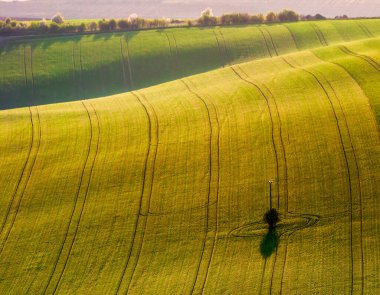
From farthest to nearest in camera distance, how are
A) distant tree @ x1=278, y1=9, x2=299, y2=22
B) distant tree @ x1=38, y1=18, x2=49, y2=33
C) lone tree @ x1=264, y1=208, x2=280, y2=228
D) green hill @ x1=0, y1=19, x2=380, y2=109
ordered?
distant tree @ x1=278, y1=9, x2=299, y2=22 → distant tree @ x1=38, y1=18, x2=49, y2=33 → green hill @ x1=0, y1=19, x2=380, y2=109 → lone tree @ x1=264, y1=208, x2=280, y2=228

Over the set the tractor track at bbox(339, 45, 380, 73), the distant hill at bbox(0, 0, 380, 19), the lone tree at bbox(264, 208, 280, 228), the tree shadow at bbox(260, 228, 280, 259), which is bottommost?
the tree shadow at bbox(260, 228, 280, 259)

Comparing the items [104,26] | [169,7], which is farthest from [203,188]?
[169,7]

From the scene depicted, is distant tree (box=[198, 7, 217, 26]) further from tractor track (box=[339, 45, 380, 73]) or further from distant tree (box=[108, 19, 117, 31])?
tractor track (box=[339, 45, 380, 73])

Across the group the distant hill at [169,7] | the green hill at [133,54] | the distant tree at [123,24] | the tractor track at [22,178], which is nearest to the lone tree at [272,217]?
the tractor track at [22,178]

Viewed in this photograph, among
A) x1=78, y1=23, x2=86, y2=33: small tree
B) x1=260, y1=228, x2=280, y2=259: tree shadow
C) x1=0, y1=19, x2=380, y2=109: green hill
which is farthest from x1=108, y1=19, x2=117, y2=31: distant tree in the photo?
x1=260, y1=228, x2=280, y2=259: tree shadow

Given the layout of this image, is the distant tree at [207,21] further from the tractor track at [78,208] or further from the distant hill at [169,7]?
Answer: the tractor track at [78,208]

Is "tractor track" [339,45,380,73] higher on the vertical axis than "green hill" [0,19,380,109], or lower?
lower

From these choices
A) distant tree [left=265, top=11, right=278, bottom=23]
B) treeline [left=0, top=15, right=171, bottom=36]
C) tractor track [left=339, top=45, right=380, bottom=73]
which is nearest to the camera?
tractor track [left=339, top=45, right=380, bottom=73]
